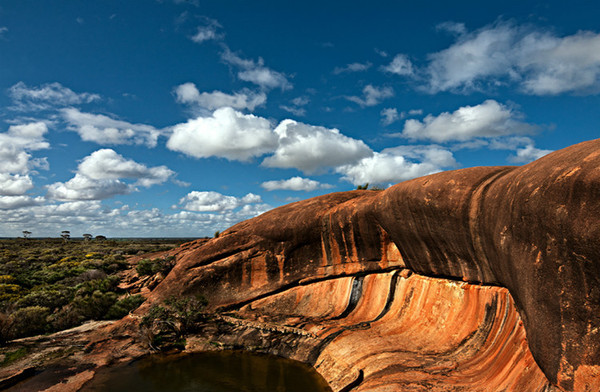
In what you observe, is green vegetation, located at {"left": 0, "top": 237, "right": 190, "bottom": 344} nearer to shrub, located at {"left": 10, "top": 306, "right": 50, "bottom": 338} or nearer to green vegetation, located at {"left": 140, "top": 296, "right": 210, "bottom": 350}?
shrub, located at {"left": 10, "top": 306, "right": 50, "bottom": 338}

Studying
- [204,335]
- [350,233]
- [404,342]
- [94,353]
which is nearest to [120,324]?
[94,353]

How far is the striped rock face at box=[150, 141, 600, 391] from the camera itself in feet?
28.1

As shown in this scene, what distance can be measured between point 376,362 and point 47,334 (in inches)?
835

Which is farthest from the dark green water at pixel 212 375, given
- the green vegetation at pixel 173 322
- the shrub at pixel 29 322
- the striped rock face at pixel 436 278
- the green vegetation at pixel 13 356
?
the shrub at pixel 29 322

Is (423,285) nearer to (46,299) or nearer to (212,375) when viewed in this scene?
(212,375)

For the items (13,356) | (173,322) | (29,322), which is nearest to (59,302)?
(29,322)

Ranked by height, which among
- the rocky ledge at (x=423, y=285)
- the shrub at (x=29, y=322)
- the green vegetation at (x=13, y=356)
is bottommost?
the green vegetation at (x=13, y=356)

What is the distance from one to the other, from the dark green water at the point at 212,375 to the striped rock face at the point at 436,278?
1.13 metres

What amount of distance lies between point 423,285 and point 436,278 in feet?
2.64

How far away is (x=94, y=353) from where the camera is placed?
18.0 m

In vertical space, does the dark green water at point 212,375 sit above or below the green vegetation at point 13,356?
below

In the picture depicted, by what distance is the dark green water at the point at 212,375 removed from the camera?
14.8 m

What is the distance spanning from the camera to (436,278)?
1611 centimetres

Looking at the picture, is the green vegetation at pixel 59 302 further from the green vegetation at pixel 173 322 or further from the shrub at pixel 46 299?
the green vegetation at pixel 173 322
